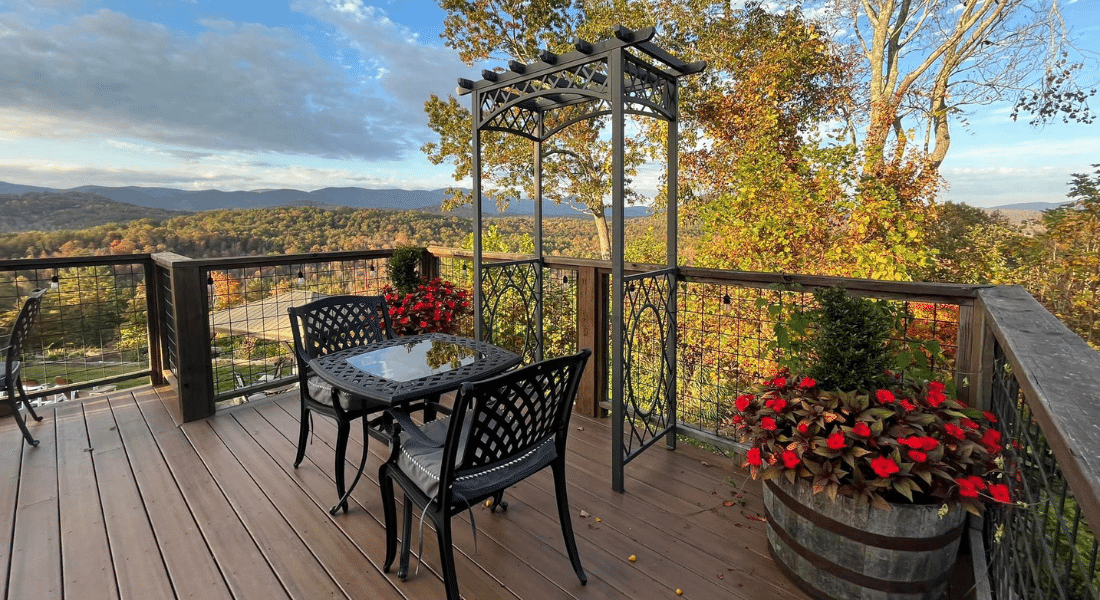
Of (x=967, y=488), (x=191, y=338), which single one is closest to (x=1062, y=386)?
(x=967, y=488)

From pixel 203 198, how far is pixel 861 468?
12.9 m

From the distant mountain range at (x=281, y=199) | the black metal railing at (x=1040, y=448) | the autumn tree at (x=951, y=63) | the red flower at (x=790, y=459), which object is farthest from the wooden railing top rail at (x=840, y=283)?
the distant mountain range at (x=281, y=199)

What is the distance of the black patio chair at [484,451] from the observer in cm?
152

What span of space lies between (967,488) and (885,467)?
0.20 meters

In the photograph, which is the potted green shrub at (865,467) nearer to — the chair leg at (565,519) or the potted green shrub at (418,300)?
the chair leg at (565,519)

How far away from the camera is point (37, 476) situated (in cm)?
257

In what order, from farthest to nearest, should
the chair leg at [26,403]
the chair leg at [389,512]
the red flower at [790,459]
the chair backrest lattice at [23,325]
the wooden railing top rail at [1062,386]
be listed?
the chair leg at [26,403]
the chair backrest lattice at [23,325]
the chair leg at [389,512]
the red flower at [790,459]
the wooden railing top rail at [1062,386]

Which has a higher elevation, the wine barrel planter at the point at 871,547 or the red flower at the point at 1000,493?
the red flower at the point at 1000,493

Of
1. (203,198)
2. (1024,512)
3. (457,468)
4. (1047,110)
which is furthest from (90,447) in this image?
(1047,110)

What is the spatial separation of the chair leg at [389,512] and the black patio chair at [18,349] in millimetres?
2395

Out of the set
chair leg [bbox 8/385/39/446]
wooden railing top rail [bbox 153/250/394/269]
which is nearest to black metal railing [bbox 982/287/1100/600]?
wooden railing top rail [bbox 153/250/394/269]

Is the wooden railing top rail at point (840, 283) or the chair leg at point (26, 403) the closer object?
the wooden railing top rail at point (840, 283)

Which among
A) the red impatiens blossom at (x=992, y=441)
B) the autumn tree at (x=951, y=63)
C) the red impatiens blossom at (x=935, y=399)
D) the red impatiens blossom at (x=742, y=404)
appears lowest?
the red impatiens blossom at (x=992, y=441)

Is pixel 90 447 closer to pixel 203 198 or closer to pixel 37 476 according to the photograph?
pixel 37 476
